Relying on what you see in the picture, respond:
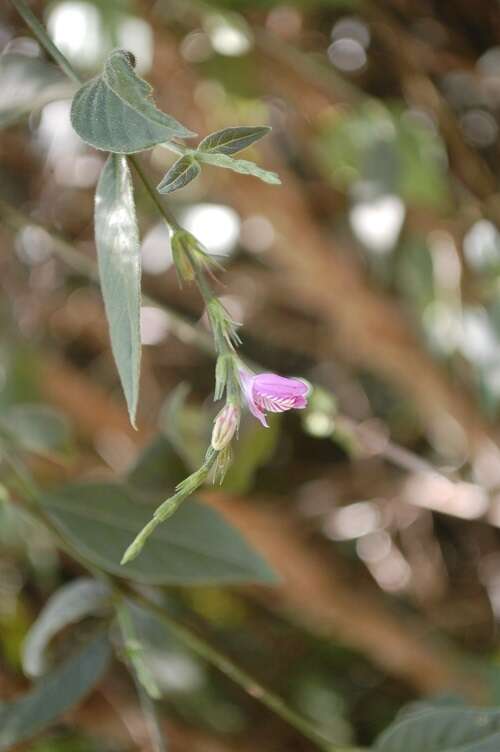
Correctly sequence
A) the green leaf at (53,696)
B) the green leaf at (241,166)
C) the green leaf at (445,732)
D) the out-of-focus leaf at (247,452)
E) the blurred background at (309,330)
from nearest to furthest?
the green leaf at (241,166)
the green leaf at (445,732)
the green leaf at (53,696)
the out-of-focus leaf at (247,452)
the blurred background at (309,330)

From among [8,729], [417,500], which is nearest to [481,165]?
[417,500]

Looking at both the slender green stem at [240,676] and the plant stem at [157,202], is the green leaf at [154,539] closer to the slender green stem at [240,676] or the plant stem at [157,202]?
the slender green stem at [240,676]

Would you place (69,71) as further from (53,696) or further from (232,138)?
(53,696)

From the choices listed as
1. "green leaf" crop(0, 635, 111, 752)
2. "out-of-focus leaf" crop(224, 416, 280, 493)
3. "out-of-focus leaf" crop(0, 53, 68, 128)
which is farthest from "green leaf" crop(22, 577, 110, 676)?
"out-of-focus leaf" crop(0, 53, 68, 128)

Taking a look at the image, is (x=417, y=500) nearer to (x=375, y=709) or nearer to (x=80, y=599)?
(x=375, y=709)

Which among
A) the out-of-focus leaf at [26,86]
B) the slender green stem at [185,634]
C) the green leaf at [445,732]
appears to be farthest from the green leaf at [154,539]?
the out-of-focus leaf at [26,86]
